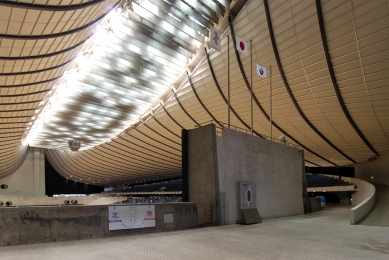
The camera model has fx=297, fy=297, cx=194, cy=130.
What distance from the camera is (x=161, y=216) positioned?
10.3 metres

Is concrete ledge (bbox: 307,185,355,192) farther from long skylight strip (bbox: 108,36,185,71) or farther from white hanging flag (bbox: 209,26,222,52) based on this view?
white hanging flag (bbox: 209,26,222,52)

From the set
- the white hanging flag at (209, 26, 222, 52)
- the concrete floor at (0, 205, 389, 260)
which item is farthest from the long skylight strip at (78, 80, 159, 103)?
the concrete floor at (0, 205, 389, 260)

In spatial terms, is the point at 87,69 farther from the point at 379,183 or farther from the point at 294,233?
the point at 379,183

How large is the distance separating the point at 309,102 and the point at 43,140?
39123mm

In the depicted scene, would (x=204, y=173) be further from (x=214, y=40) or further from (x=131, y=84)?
(x=131, y=84)

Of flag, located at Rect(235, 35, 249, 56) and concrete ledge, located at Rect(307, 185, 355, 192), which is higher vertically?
flag, located at Rect(235, 35, 249, 56)

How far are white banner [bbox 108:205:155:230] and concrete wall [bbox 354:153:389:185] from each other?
29539 millimetres

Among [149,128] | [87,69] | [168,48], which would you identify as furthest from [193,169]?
[149,128]

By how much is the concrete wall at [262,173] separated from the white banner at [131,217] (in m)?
3.48

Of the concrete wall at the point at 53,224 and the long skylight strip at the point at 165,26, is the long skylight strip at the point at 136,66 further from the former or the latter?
the concrete wall at the point at 53,224

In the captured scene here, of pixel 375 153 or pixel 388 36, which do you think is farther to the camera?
pixel 375 153

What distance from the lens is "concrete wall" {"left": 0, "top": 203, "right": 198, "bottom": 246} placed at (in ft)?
24.4

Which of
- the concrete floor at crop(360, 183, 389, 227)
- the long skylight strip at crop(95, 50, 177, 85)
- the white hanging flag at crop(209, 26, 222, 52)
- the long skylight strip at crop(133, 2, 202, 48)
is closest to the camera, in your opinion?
the concrete floor at crop(360, 183, 389, 227)

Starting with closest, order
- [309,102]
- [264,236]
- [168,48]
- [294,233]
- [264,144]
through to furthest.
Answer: [264,236], [294,233], [264,144], [168,48], [309,102]
